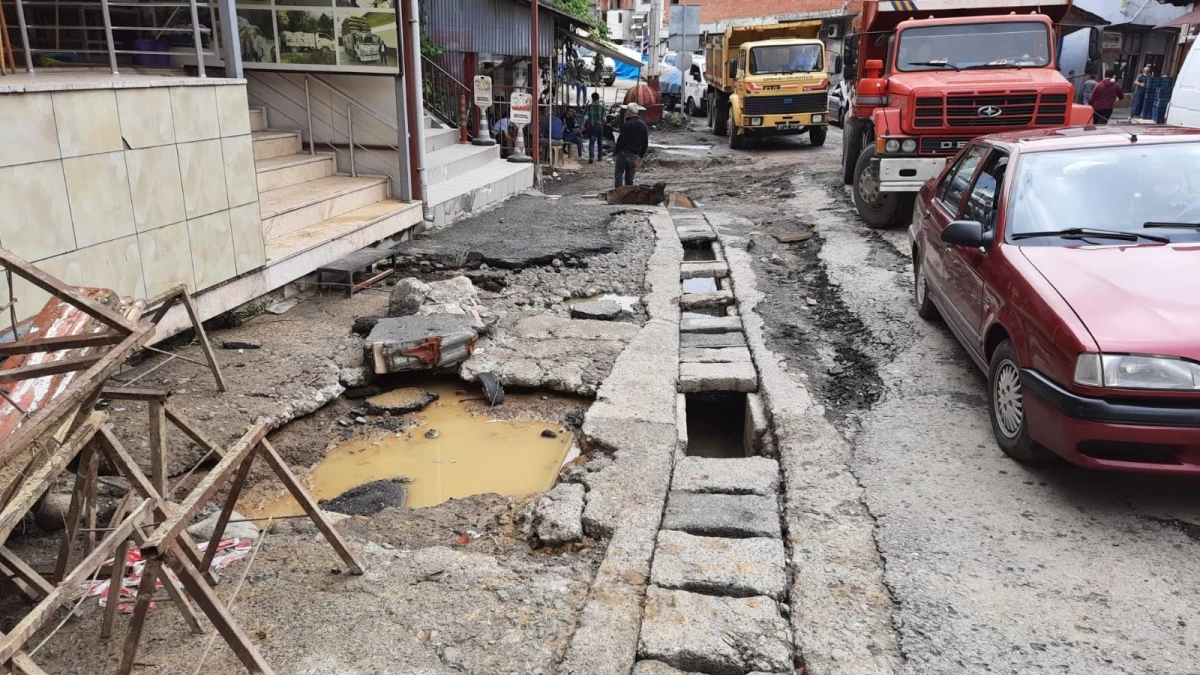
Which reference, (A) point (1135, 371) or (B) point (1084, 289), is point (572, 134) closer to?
(B) point (1084, 289)

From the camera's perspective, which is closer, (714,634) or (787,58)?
(714,634)

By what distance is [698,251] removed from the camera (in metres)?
10.3

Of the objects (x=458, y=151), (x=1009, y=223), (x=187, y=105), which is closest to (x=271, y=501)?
(x=187, y=105)

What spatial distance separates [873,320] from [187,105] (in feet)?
18.0

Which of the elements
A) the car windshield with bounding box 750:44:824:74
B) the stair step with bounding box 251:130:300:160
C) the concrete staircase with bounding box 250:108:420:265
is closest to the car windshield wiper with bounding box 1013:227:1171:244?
the concrete staircase with bounding box 250:108:420:265

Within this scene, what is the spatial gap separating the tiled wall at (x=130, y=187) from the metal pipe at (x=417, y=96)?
324cm

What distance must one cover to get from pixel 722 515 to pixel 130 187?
4373mm

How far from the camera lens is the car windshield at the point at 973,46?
10266mm

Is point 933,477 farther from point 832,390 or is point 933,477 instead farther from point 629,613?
point 629,613

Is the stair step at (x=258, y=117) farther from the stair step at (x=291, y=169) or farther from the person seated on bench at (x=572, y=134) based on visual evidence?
the person seated on bench at (x=572, y=134)

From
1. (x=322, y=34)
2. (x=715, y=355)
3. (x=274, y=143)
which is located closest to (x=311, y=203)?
(x=274, y=143)

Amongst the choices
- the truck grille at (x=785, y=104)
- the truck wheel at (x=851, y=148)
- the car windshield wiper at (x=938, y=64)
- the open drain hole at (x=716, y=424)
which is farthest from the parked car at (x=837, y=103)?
the open drain hole at (x=716, y=424)

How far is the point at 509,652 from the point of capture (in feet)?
9.77

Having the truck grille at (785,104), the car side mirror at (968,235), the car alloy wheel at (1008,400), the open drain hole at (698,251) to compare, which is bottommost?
the open drain hole at (698,251)
